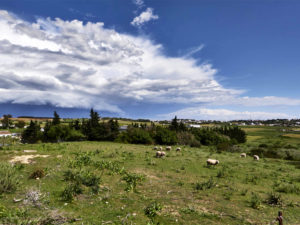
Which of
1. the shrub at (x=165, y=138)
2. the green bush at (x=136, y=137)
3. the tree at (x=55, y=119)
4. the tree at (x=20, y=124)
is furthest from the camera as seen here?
the tree at (x=20, y=124)

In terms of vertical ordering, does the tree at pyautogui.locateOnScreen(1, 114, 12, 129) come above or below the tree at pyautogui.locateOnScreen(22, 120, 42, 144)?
above

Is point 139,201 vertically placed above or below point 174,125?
below

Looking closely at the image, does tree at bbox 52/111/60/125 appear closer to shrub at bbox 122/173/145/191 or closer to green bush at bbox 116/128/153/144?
green bush at bbox 116/128/153/144

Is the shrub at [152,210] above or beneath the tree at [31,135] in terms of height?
above

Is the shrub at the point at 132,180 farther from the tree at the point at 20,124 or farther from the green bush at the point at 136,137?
the tree at the point at 20,124

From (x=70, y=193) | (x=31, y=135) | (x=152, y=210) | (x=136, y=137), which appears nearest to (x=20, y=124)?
(x=31, y=135)

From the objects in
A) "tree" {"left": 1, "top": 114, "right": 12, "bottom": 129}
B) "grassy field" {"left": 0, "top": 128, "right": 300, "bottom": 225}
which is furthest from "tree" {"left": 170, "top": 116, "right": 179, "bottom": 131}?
"tree" {"left": 1, "top": 114, "right": 12, "bottom": 129}

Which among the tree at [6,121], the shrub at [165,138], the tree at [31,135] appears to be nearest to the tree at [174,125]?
the shrub at [165,138]

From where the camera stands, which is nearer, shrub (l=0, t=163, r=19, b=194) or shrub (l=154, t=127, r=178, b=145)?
shrub (l=0, t=163, r=19, b=194)

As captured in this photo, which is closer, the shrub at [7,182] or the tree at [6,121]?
the shrub at [7,182]

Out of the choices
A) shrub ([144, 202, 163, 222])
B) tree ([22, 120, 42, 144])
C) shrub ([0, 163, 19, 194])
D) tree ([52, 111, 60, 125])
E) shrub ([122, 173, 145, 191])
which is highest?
tree ([52, 111, 60, 125])

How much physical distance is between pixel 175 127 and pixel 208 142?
14909mm

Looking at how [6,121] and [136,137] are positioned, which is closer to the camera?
[136,137]

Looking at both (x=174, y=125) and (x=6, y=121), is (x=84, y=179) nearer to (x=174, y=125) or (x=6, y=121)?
(x=174, y=125)
